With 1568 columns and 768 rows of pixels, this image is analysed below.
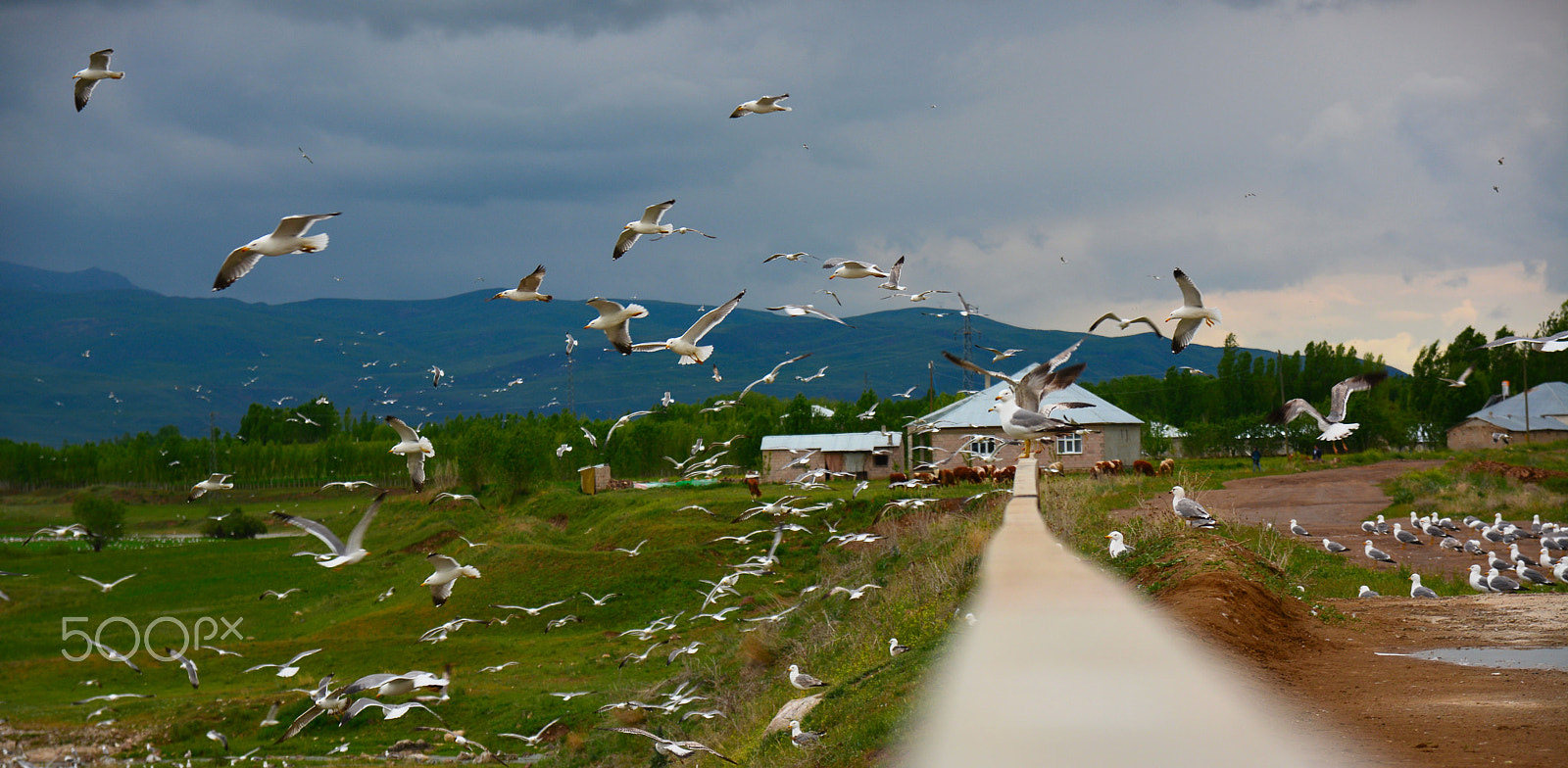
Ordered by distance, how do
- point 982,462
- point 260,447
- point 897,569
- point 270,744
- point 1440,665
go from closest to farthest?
point 1440,665 → point 270,744 → point 897,569 → point 982,462 → point 260,447

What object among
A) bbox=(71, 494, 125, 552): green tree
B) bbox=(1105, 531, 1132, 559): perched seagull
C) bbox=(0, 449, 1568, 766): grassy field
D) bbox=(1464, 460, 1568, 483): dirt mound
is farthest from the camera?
bbox=(71, 494, 125, 552): green tree

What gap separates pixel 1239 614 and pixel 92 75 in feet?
57.9

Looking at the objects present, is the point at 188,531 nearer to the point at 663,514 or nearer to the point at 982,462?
the point at 663,514

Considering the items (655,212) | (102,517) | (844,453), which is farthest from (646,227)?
(102,517)

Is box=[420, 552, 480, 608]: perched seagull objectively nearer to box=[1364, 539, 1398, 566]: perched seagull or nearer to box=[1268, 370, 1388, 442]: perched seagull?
box=[1268, 370, 1388, 442]: perched seagull

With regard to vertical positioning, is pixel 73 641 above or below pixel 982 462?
below

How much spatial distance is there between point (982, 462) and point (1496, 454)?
23.1 metres

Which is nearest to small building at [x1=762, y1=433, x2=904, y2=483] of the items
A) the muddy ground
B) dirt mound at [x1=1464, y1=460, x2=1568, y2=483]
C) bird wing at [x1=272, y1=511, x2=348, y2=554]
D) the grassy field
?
the grassy field

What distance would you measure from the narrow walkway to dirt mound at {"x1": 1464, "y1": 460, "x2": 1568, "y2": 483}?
34.8 metres

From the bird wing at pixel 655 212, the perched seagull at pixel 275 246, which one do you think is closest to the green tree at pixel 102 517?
the bird wing at pixel 655 212

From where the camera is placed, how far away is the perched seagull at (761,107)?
704 inches

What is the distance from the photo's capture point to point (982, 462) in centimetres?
5666

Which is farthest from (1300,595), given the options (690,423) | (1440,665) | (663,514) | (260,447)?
(260,447)

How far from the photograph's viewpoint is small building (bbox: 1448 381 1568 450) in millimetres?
79438
